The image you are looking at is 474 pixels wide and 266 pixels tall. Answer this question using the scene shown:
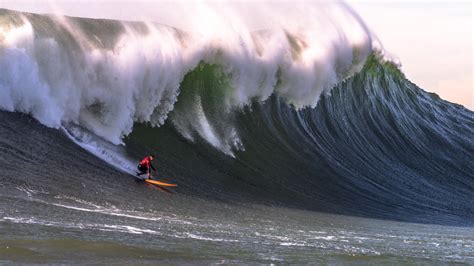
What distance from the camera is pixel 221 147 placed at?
715 inches

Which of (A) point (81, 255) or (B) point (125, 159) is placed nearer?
(A) point (81, 255)

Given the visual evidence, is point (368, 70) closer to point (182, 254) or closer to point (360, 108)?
point (360, 108)

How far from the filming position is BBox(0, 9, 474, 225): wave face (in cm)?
1602

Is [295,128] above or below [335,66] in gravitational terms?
below

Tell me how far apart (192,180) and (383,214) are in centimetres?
392

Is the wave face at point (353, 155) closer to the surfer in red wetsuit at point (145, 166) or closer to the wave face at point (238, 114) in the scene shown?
the wave face at point (238, 114)

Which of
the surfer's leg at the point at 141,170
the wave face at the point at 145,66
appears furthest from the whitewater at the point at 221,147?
the surfer's leg at the point at 141,170

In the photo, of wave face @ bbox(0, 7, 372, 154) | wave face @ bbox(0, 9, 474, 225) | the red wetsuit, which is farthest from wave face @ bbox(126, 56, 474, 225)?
the red wetsuit

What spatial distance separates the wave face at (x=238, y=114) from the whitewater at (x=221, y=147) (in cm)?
4

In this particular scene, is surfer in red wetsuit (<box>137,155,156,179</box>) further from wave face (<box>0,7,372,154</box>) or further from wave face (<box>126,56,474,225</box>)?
wave face (<box>0,7,372,154</box>)

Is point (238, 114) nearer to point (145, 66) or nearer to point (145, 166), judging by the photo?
point (145, 66)

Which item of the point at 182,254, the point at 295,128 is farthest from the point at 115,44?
the point at 182,254

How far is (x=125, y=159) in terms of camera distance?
15.5 meters

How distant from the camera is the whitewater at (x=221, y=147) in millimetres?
10516
